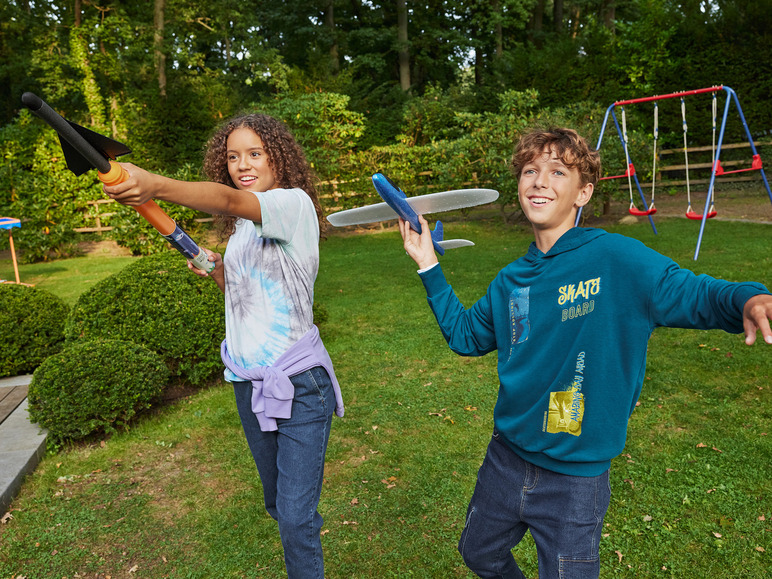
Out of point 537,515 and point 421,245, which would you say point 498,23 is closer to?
point 421,245

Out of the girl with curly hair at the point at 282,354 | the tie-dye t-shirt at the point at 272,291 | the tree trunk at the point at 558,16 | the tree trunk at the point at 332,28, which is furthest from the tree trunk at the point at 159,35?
the tie-dye t-shirt at the point at 272,291

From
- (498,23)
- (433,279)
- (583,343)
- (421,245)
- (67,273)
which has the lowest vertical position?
(67,273)

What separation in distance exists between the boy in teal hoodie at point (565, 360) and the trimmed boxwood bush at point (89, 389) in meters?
3.32

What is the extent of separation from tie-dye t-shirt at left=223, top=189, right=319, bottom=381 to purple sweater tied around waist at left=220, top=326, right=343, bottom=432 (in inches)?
1.2

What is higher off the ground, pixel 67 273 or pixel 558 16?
pixel 558 16

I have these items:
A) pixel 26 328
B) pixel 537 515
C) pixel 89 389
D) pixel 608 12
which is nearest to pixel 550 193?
pixel 537 515

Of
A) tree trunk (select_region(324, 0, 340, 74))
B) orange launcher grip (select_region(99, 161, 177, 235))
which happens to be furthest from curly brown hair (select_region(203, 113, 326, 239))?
tree trunk (select_region(324, 0, 340, 74))

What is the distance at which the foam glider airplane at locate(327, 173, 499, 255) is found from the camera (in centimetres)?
197

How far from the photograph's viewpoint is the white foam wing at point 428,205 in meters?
2.02

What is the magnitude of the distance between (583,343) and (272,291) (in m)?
1.08

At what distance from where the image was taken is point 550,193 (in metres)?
1.95

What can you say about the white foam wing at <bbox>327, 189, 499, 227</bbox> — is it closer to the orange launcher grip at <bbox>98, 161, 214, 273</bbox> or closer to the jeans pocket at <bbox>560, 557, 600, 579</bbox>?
the orange launcher grip at <bbox>98, 161, 214, 273</bbox>

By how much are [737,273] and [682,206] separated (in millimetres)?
8266

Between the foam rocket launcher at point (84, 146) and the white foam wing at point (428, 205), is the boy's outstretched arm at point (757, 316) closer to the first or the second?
the white foam wing at point (428, 205)
